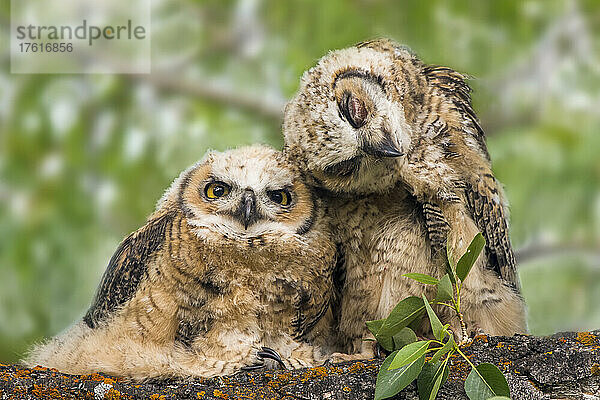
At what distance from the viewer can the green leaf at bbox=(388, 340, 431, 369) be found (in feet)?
3.04

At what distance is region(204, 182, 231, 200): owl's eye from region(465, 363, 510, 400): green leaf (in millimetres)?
521

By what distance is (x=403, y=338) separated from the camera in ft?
3.46

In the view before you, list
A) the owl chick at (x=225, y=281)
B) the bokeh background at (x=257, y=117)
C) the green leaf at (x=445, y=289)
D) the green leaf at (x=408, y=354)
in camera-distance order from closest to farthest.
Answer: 1. the green leaf at (x=408, y=354)
2. the green leaf at (x=445, y=289)
3. the owl chick at (x=225, y=281)
4. the bokeh background at (x=257, y=117)

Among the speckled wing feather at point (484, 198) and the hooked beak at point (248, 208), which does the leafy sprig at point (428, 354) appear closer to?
the speckled wing feather at point (484, 198)

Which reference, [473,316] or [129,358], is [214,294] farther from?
[473,316]

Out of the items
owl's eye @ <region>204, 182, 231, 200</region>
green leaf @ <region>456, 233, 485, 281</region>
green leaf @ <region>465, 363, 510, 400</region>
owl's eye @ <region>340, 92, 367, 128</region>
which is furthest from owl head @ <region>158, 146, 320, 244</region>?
green leaf @ <region>465, 363, 510, 400</region>

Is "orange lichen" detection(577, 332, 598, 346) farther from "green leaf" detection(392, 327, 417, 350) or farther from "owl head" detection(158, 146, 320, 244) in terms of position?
"owl head" detection(158, 146, 320, 244)

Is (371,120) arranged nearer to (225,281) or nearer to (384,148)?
(384,148)

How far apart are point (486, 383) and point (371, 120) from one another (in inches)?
16.8

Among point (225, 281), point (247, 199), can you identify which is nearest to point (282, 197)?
point (247, 199)

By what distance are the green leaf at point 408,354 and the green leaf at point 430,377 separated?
0.04m

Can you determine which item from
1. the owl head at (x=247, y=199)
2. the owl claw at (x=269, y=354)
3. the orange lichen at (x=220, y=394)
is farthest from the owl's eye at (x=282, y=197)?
the orange lichen at (x=220, y=394)

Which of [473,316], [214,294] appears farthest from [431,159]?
[214,294]

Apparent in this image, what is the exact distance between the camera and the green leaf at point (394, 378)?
934 mm
